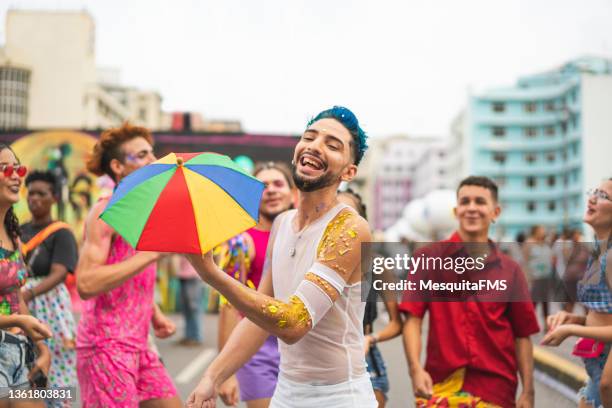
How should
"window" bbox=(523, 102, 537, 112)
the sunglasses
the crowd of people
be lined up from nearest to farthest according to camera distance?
Result: the crowd of people, the sunglasses, "window" bbox=(523, 102, 537, 112)

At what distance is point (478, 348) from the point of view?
407 centimetres

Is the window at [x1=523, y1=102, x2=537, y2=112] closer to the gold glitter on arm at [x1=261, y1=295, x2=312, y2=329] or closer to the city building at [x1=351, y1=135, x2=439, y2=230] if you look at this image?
the city building at [x1=351, y1=135, x2=439, y2=230]

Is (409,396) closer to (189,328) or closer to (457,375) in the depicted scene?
(457,375)

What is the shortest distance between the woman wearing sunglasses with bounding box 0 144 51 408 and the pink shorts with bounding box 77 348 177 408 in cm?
26

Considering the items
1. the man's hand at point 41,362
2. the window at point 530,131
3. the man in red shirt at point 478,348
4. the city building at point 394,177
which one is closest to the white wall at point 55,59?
the window at point 530,131

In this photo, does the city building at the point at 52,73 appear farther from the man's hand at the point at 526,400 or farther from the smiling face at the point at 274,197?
the man's hand at the point at 526,400

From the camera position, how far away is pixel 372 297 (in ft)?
13.9

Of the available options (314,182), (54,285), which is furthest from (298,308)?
(54,285)

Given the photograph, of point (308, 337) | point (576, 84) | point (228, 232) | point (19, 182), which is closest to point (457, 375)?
point (308, 337)

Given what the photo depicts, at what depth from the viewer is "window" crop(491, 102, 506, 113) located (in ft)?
298

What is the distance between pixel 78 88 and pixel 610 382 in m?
74.3

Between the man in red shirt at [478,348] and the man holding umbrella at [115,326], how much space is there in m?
1.39

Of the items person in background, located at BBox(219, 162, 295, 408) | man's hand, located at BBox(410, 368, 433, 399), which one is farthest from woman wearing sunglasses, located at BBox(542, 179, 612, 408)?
person in background, located at BBox(219, 162, 295, 408)

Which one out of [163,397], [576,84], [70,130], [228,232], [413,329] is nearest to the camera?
[228,232]
